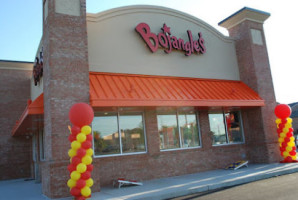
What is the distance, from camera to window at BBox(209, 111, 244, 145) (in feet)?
48.9

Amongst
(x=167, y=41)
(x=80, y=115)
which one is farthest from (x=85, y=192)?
(x=167, y=41)

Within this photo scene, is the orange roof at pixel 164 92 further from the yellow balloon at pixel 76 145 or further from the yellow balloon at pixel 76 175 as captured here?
the yellow balloon at pixel 76 175

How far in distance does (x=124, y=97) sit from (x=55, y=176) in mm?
3770

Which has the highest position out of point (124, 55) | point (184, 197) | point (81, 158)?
point (124, 55)

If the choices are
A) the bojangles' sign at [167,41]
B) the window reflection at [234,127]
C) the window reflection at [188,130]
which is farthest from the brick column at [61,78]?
the window reflection at [234,127]

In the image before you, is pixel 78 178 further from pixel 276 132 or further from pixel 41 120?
pixel 276 132

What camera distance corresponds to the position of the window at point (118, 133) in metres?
11.6

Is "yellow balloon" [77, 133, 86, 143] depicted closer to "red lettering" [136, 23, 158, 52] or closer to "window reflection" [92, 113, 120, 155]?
"window reflection" [92, 113, 120, 155]

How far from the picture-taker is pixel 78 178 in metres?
8.26

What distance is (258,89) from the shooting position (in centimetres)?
1530

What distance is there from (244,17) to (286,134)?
A: 7021 mm

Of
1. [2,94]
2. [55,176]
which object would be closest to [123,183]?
[55,176]

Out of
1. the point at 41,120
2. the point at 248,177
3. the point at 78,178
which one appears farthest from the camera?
the point at 41,120

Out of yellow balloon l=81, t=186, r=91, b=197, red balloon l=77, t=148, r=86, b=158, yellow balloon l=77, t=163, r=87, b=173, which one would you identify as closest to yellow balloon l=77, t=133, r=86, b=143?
red balloon l=77, t=148, r=86, b=158
